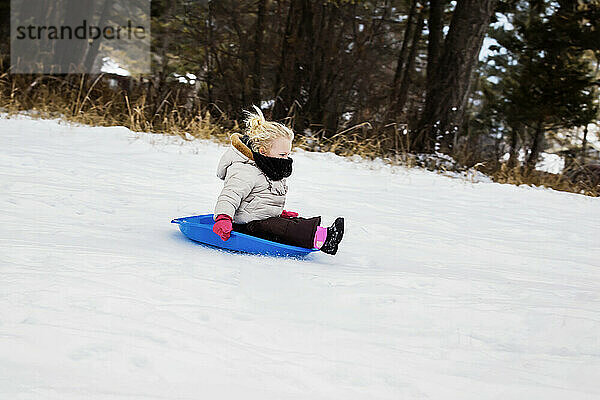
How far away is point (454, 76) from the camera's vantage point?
24.2 feet

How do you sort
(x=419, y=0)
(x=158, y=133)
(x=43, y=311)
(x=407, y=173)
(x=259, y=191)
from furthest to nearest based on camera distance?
1. (x=419, y=0)
2. (x=158, y=133)
3. (x=407, y=173)
4. (x=259, y=191)
5. (x=43, y=311)

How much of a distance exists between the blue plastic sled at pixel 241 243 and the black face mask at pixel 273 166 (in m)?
0.38

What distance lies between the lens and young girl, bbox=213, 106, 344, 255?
8.26 ft

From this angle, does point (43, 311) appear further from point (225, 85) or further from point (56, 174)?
point (225, 85)

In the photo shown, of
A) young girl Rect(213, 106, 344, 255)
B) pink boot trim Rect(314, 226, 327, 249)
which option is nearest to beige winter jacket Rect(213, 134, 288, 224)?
young girl Rect(213, 106, 344, 255)

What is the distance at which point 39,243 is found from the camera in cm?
213

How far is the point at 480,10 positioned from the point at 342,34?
6.15 ft

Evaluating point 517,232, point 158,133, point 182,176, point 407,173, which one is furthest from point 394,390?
point 158,133

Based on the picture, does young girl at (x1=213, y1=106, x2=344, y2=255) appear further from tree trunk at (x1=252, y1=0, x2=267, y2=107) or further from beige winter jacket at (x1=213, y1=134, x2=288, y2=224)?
tree trunk at (x1=252, y1=0, x2=267, y2=107)

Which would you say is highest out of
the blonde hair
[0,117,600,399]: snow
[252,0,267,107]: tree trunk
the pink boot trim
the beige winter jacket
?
[252,0,267,107]: tree trunk

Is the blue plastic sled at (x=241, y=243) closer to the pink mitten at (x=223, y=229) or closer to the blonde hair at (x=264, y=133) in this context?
the pink mitten at (x=223, y=229)

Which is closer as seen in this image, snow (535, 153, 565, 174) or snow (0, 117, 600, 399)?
snow (0, 117, 600, 399)

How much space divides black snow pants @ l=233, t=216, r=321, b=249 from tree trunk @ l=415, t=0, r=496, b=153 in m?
5.05

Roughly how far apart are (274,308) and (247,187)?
0.95 m
